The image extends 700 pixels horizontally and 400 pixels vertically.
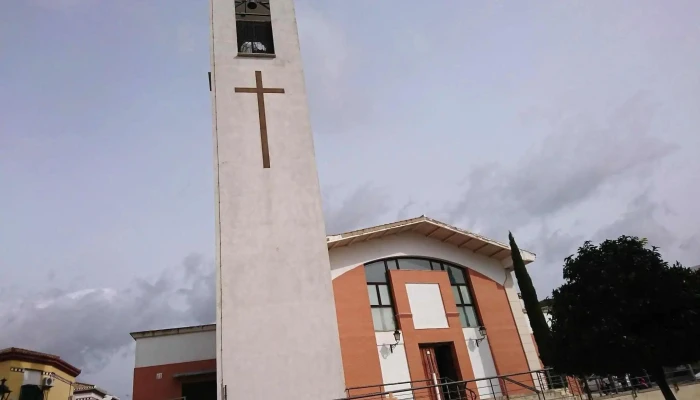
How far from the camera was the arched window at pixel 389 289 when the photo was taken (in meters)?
16.1

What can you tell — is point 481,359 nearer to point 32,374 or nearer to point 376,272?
point 376,272

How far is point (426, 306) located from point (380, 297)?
1828 millimetres

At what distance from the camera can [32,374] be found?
529 inches

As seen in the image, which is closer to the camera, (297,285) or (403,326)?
(297,285)

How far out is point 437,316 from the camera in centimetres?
1667

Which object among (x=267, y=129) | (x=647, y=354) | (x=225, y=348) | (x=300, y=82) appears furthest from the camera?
(x=300, y=82)

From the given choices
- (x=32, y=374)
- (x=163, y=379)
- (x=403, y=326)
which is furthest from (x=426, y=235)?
(x=32, y=374)

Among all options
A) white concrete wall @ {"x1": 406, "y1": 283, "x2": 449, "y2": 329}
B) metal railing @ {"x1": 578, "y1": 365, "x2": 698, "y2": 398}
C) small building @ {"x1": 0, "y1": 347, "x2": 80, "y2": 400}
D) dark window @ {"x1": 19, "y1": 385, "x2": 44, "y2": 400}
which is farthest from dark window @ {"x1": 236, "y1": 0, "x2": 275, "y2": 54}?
metal railing @ {"x1": 578, "y1": 365, "x2": 698, "y2": 398}

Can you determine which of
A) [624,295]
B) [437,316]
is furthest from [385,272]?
[624,295]

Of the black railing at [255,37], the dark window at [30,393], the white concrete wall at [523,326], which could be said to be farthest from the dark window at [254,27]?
the white concrete wall at [523,326]

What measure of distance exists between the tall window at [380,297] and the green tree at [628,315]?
748 cm

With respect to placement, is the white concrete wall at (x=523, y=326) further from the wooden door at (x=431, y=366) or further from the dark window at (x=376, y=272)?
the dark window at (x=376, y=272)

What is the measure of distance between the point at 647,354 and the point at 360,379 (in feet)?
28.9

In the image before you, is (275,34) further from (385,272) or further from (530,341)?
(530,341)
